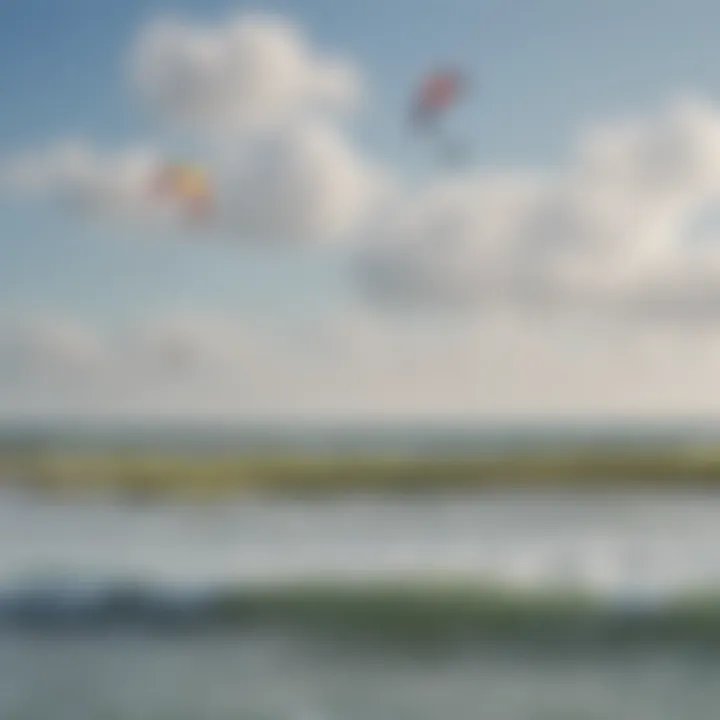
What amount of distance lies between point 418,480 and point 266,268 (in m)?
0.45

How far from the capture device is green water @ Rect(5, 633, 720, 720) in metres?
1.60

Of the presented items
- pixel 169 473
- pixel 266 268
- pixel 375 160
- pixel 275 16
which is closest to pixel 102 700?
pixel 169 473

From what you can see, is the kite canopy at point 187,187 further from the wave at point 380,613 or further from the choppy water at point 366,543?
the wave at point 380,613

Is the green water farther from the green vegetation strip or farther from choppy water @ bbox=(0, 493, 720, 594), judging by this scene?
the green vegetation strip

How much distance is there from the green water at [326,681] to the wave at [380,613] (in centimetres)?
3

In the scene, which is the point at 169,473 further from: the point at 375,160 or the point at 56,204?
the point at 375,160

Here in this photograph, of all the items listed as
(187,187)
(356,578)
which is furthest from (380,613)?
(187,187)

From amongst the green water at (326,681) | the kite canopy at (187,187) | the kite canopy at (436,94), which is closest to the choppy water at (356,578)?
the green water at (326,681)

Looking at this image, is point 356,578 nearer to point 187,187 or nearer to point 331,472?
point 331,472

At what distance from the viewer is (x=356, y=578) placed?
1.70 meters

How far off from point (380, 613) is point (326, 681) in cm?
14

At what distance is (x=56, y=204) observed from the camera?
5.74ft

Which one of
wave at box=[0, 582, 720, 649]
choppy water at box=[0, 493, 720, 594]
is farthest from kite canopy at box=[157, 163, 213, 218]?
wave at box=[0, 582, 720, 649]

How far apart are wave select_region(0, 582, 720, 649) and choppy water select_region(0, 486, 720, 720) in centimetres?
2
